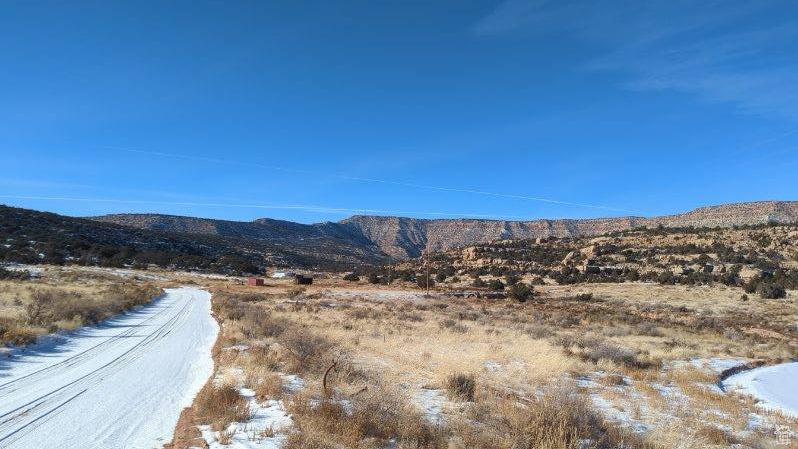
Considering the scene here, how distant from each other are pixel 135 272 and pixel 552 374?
2388 inches

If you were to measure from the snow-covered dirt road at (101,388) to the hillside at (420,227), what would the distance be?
302 feet

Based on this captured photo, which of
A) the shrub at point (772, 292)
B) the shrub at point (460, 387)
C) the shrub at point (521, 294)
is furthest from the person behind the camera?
the shrub at point (521, 294)

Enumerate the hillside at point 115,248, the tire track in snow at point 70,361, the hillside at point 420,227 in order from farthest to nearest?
the hillside at point 420,227 → the hillside at point 115,248 → the tire track in snow at point 70,361

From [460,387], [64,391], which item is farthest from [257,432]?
[64,391]

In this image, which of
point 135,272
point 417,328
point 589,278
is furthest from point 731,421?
point 135,272

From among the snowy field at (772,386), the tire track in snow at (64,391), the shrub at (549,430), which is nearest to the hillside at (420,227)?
the snowy field at (772,386)

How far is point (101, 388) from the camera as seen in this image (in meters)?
10.5

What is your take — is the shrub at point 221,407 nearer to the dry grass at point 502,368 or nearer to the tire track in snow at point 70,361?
the dry grass at point 502,368

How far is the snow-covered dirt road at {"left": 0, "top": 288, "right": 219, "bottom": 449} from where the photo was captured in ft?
24.9

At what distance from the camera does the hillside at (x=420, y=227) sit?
9444cm

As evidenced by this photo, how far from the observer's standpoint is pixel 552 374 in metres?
14.4

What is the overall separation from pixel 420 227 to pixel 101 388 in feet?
569

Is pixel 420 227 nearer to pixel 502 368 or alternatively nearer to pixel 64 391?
pixel 502 368

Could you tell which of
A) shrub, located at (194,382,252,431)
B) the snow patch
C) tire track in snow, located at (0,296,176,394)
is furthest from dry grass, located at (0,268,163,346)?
the snow patch
